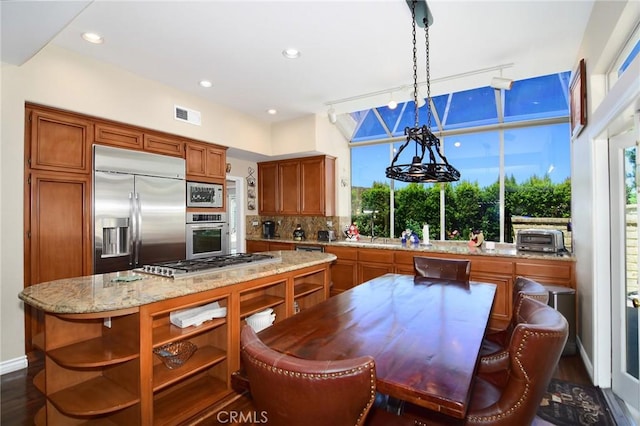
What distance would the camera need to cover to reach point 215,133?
452cm

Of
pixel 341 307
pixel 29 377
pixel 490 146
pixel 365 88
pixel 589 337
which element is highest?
pixel 365 88

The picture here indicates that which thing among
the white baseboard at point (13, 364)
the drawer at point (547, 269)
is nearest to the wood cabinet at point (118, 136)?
the white baseboard at point (13, 364)

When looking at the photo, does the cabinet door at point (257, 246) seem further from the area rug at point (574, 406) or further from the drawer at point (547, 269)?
the area rug at point (574, 406)

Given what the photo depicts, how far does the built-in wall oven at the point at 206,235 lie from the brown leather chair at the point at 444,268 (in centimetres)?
293

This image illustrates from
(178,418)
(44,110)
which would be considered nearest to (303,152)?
(44,110)

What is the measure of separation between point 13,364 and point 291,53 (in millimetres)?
3765

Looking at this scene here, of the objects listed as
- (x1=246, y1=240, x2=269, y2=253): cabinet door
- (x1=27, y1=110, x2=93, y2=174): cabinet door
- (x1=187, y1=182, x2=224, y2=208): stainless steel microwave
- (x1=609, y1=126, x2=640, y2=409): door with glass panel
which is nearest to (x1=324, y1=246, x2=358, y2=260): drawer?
(x1=246, y1=240, x2=269, y2=253): cabinet door

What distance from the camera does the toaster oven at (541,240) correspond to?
3.58 meters

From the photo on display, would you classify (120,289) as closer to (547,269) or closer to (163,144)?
(163,144)

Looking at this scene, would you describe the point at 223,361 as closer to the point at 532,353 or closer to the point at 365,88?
the point at 532,353

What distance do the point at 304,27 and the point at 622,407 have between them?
3.71m

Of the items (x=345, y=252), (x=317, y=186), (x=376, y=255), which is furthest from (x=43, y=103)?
(x=376, y=255)

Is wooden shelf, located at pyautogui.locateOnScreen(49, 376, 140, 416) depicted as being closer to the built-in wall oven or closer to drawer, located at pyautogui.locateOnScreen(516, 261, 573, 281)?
the built-in wall oven

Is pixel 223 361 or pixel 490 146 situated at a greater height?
pixel 490 146
